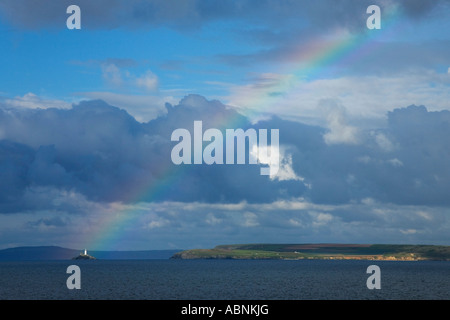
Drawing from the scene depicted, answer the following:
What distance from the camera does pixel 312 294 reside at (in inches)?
5531
